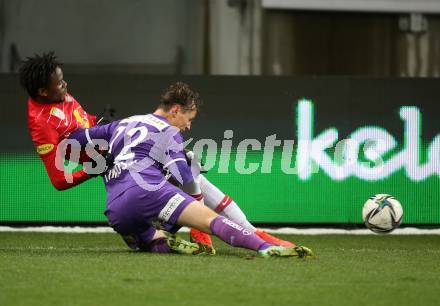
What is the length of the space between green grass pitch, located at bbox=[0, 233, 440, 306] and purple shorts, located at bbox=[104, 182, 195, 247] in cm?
23

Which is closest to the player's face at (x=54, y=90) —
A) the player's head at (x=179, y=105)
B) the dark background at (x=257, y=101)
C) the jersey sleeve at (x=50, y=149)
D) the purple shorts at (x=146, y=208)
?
the jersey sleeve at (x=50, y=149)

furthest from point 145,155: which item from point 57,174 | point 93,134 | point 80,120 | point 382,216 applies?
point 382,216

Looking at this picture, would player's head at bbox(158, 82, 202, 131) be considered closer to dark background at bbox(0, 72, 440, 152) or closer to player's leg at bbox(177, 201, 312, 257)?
player's leg at bbox(177, 201, 312, 257)

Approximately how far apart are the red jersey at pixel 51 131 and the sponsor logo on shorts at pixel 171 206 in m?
1.04

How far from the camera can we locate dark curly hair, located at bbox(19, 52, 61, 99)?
766 centimetres

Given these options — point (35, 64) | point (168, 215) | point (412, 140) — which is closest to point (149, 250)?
point (168, 215)

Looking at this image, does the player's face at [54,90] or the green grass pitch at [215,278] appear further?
the player's face at [54,90]

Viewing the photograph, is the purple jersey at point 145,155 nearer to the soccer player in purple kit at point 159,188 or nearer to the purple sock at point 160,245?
the soccer player in purple kit at point 159,188

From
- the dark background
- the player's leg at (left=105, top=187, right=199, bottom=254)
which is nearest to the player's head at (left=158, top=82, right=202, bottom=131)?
the player's leg at (left=105, top=187, right=199, bottom=254)

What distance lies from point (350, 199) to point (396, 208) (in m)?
2.45

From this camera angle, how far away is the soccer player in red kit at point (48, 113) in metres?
7.61

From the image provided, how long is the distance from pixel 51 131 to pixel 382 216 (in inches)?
105

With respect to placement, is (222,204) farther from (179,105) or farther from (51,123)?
(51,123)

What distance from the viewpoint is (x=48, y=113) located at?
7.71 m
